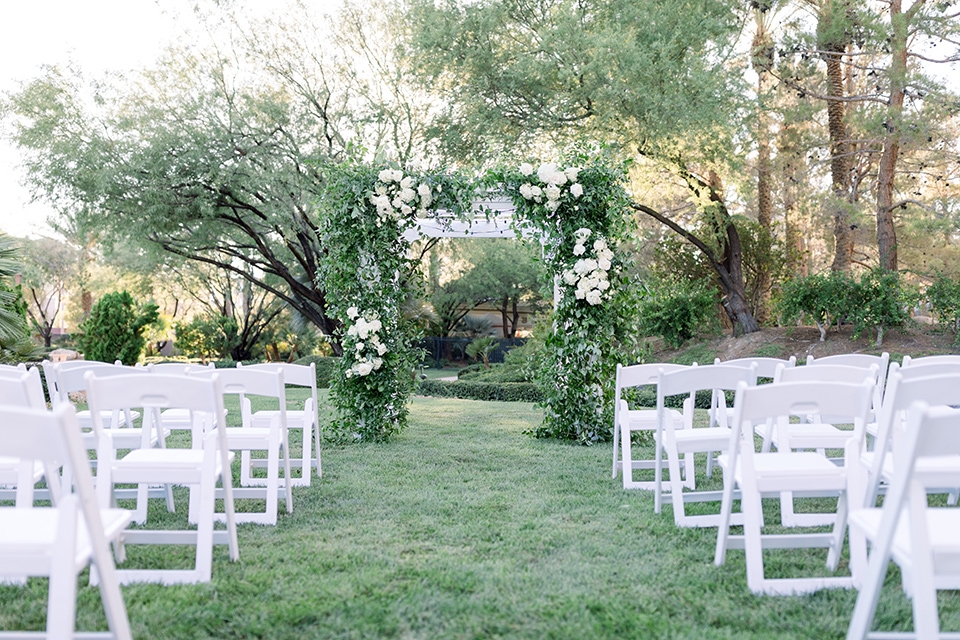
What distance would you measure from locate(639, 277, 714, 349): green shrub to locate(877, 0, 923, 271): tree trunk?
3567 mm

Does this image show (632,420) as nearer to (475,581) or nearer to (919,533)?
(475,581)

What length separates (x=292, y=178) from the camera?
13.6 m

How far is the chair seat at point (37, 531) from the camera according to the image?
192 centimetres

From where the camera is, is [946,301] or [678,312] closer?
[946,301]

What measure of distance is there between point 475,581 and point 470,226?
4575mm

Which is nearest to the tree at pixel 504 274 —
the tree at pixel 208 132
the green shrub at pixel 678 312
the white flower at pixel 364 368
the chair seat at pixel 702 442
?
the green shrub at pixel 678 312

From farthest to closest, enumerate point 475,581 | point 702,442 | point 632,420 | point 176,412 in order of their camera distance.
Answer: point 176,412 → point 632,420 → point 702,442 → point 475,581

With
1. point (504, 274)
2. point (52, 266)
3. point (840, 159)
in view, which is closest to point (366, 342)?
point (840, 159)

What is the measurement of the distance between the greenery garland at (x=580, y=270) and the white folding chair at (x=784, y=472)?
12.6ft

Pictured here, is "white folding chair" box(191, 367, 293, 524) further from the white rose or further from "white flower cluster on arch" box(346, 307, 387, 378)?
the white rose

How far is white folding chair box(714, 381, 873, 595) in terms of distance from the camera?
104 inches

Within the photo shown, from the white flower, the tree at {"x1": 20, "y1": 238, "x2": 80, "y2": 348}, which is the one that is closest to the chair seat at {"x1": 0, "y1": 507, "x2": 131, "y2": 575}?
the white flower

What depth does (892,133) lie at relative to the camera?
438 inches

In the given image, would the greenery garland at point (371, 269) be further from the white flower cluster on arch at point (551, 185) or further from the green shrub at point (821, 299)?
→ the green shrub at point (821, 299)
